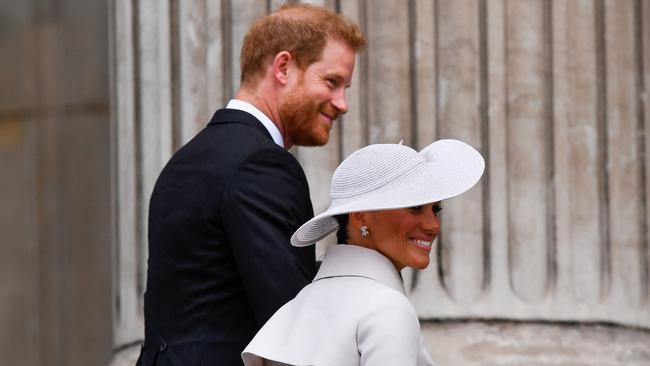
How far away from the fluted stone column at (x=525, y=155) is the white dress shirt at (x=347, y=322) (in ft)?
5.97

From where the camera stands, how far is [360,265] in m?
3.25

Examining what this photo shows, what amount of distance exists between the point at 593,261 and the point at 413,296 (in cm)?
60

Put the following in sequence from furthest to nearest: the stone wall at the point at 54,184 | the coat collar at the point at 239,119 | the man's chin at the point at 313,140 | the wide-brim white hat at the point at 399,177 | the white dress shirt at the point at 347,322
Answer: the stone wall at the point at 54,184 < the man's chin at the point at 313,140 < the coat collar at the point at 239,119 < the wide-brim white hat at the point at 399,177 < the white dress shirt at the point at 347,322

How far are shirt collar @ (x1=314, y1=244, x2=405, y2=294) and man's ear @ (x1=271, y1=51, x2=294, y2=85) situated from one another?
88cm

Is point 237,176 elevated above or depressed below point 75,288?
above

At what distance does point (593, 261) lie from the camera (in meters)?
5.12

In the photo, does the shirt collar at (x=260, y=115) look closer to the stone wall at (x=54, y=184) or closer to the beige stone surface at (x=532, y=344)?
the beige stone surface at (x=532, y=344)

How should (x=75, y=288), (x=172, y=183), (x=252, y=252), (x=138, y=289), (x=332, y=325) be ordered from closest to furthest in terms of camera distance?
(x=332, y=325) → (x=252, y=252) → (x=172, y=183) → (x=138, y=289) → (x=75, y=288)

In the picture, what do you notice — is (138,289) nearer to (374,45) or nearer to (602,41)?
(374,45)

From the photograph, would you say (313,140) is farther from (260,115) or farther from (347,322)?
(347,322)

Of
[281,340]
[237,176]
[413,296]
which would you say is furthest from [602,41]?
[281,340]

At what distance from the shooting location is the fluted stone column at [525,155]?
5.10 meters

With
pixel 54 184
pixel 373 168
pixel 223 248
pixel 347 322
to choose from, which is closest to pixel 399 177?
pixel 373 168

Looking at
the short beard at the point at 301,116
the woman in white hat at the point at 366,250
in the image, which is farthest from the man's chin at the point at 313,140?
the woman in white hat at the point at 366,250
